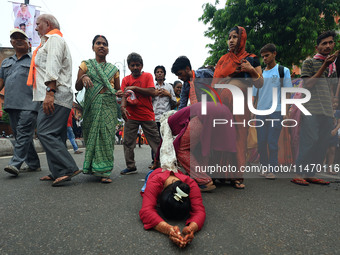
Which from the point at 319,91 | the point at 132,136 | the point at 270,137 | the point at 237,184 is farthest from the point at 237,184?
the point at 132,136

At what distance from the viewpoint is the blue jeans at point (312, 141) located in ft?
10.4

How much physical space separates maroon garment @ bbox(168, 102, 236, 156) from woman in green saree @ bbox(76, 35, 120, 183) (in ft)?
3.19

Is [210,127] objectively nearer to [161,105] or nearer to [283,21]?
[161,105]

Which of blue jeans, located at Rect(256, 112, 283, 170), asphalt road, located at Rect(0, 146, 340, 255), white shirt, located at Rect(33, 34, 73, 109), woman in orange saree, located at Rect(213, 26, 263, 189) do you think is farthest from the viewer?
blue jeans, located at Rect(256, 112, 283, 170)

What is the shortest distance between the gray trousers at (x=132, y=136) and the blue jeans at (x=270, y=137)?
67.5 inches

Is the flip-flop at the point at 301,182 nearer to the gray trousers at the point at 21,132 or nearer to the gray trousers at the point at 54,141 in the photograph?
the gray trousers at the point at 54,141

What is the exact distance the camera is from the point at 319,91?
317 centimetres

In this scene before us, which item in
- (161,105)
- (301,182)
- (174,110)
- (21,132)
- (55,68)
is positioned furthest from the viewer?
(161,105)

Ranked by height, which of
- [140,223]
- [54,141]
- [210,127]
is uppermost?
[210,127]

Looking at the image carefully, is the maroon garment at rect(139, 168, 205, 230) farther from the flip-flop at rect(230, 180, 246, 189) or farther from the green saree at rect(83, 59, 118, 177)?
the green saree at rect(83, 59, 118, 177)

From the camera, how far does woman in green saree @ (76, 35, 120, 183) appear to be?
317 centimetres

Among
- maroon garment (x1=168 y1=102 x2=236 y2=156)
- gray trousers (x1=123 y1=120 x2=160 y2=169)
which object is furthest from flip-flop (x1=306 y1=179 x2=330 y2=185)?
gray trousers (x1=123 y1=120 x2=160 y2=169)

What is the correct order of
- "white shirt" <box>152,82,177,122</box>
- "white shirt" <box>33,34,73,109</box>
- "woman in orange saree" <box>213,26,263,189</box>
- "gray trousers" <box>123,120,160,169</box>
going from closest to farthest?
"white shirt" <box>33,34,73,109</box> < "woman in orange saree" <box>213,26,263,189</box> < "gray trousers" <box>123,120,160,169</box> < "white shirt" <box>152,82,177,122</box>

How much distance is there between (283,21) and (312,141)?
365 inches
